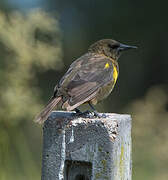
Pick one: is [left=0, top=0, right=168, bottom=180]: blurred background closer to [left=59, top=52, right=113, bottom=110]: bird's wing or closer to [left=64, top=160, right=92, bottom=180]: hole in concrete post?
[left=59, top=52, right=113, bottom=110]: bird's wing

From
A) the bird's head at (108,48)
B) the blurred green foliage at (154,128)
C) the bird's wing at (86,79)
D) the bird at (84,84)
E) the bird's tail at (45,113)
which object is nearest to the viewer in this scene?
the bird's tail at (45,113)

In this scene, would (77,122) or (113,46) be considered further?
(113,46)

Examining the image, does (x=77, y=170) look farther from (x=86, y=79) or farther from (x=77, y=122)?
(x=86, y=79)

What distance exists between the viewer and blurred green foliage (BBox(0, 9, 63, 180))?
3.35 meters

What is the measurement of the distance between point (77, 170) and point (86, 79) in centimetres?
121

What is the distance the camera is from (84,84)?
3.94 meters

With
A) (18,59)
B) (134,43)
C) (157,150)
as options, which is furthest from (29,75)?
(134,43)

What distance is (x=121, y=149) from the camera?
2.95 metres

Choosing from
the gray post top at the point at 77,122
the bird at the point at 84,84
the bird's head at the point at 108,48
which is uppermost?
the bird's head at the point at 108,48

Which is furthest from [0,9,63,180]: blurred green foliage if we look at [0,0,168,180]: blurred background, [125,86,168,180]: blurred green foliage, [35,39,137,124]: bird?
[125,86,168,180]: blurred green foliage

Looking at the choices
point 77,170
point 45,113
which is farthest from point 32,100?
point 77,170

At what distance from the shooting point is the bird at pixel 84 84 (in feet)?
12.1

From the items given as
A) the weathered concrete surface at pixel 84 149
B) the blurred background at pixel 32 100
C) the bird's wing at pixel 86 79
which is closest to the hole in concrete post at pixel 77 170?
the weathered concrete surface at pixel 84 149

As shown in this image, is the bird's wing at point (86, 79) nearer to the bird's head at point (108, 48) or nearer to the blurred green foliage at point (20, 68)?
the blurred green foliage at point (20, 68)
